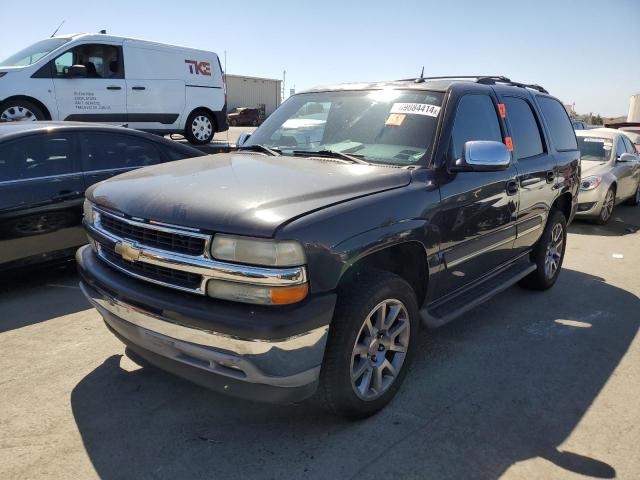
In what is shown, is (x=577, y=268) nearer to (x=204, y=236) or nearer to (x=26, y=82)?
(x=204, y=236)

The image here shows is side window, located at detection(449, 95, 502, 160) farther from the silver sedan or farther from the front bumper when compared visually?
the silver sedan

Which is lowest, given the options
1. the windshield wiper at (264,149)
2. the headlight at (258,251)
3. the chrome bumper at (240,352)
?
the chrome bumper at (240,352)

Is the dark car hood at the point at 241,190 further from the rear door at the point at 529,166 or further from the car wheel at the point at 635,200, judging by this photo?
the car wheel at the point at 635,200

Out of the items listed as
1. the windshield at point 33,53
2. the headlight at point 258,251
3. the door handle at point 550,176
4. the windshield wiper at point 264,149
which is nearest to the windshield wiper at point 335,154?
the windshield wiper at point 264,149

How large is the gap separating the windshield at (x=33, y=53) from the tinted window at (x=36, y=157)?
558cm

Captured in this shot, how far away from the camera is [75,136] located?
5.01m

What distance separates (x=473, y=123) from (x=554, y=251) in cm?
214

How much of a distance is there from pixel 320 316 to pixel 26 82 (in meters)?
8.93

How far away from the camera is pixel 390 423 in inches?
113

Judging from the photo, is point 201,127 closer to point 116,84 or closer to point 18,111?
point 116,84

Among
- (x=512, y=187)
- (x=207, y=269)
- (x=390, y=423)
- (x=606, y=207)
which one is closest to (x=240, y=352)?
(x=207, y=269)

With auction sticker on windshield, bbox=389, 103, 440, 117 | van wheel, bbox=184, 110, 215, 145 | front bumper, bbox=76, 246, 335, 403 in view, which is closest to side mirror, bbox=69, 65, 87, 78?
van wheel, bbox=184, 110, 215, 145

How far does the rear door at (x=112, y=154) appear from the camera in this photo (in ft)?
16.6

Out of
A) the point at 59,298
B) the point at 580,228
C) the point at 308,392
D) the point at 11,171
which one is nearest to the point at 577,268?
the point at 580,228
